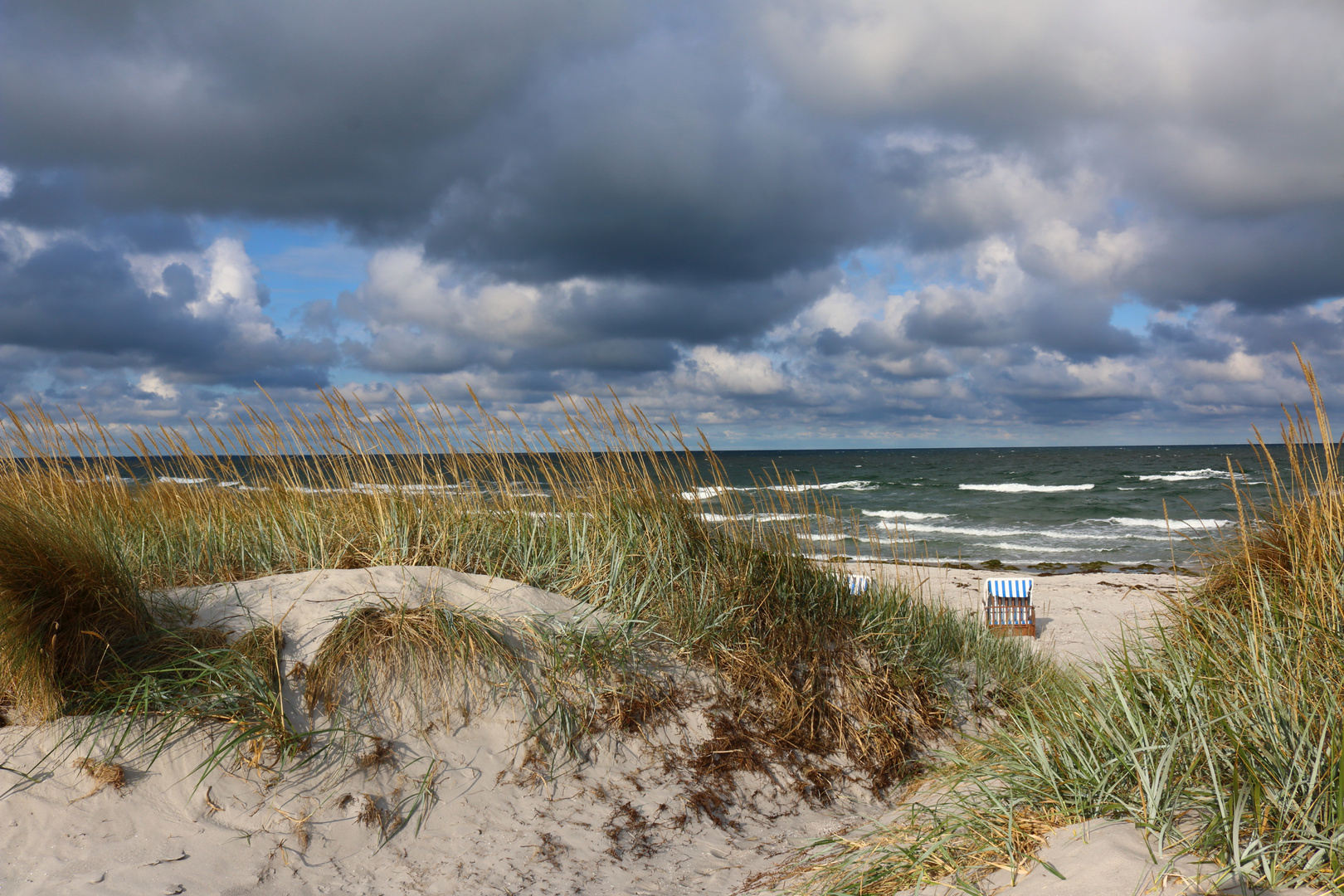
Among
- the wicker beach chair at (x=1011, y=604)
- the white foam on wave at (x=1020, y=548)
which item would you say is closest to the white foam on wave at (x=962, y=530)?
the white foam on wave at (x=1020, y=548)

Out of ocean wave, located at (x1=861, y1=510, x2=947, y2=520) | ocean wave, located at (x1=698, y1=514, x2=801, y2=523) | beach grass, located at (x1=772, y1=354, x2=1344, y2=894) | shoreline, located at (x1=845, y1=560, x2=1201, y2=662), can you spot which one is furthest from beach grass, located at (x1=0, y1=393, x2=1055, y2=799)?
ocean wave, located at (x1=861, y1=510, x2=947, y2=520)

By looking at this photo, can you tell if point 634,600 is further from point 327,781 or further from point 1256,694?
point 1256,694

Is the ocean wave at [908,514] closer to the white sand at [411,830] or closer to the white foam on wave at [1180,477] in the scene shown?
the white foam on wave at [1180,477]

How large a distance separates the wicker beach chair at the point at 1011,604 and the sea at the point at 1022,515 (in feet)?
3.02

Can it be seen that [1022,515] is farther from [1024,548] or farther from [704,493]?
[704,493]

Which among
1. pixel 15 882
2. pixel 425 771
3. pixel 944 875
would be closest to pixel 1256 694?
pixel 944 875

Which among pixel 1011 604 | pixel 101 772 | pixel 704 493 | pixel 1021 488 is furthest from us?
pixel 1021 488

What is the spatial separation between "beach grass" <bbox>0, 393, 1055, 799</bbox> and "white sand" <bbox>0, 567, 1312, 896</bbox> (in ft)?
0.57

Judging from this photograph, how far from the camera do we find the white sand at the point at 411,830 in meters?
2.57

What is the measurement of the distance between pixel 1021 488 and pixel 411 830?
3819cm

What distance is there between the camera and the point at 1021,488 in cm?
3612

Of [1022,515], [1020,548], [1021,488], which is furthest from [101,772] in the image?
[1021,488]

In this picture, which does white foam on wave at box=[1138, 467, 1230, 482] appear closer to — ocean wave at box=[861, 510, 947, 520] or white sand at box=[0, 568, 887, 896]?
ocean wave at box=[861, 510, 947, 520]

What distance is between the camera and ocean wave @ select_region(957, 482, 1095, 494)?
112 feet
